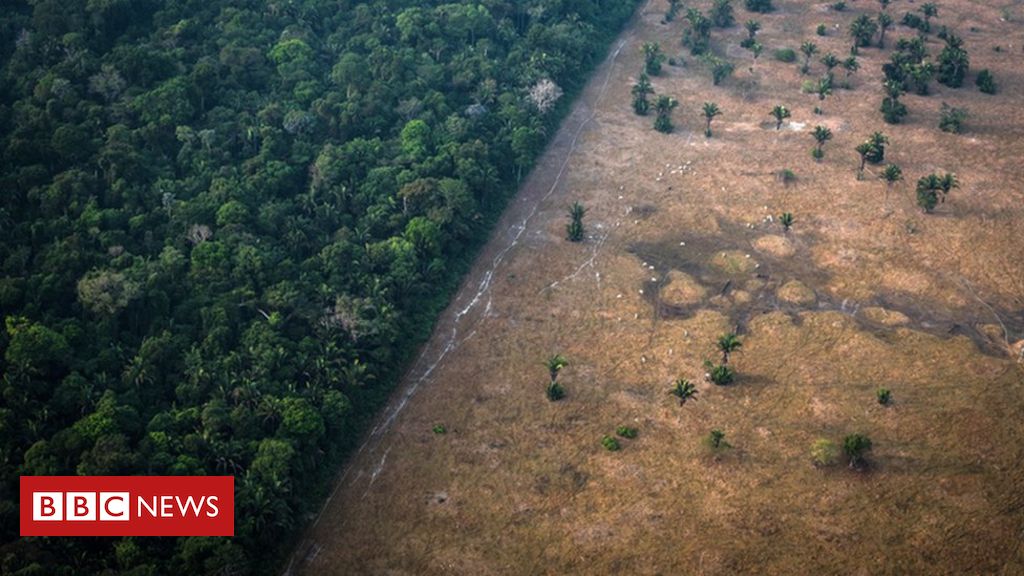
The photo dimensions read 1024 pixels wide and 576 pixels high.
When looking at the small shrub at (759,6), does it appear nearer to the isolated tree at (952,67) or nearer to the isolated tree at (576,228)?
the isolated tree at (952,67)

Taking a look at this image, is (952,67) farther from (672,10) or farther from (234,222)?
(234,222)

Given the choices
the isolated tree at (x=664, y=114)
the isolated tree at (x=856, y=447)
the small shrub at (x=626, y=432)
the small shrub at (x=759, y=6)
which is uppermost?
the small shrub at (x=759, y=6)

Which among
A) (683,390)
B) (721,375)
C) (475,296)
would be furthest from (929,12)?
(683,390)

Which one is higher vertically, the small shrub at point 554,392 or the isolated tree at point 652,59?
the isolated tree at point 652,59

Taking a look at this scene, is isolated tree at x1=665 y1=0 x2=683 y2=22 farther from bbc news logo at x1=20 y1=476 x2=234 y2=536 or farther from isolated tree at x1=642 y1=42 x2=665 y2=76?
bbc news logo at x1=20 y1=476 x2=234 y2=536

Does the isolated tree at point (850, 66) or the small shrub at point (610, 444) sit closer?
the small shrub at point (610, 444)

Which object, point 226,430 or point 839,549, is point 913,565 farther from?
point 226,430

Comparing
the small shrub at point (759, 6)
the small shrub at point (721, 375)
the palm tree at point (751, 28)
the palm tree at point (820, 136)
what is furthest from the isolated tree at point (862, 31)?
the small shrub at point (721, 375)
